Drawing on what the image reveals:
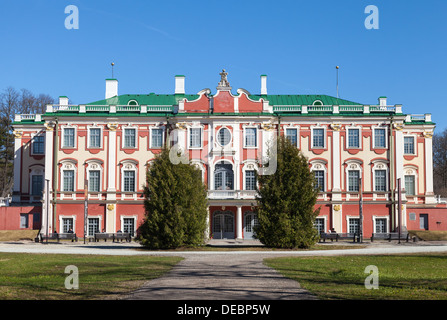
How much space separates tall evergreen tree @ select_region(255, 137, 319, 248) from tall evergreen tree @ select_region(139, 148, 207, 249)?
377 centimetres

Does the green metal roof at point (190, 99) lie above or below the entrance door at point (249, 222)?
above

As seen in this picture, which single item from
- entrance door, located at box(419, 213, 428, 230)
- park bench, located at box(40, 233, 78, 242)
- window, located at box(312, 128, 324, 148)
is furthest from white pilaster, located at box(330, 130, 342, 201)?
park bench, located at box(40, 233, 78, 242)

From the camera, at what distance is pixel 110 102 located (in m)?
51.6

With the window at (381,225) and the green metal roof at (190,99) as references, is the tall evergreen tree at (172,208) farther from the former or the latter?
the window at (381,225)

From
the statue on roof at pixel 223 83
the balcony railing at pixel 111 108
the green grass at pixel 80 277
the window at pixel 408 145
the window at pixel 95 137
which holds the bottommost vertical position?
the green grass at pixel 80 277

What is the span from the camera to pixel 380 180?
47.7 m

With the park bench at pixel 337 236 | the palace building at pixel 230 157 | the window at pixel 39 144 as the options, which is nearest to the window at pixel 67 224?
the palace building at pixel 230 157

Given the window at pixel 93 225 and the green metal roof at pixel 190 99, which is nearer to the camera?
the window at pixel 93 225

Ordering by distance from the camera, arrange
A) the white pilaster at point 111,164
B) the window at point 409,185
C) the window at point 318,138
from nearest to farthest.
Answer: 1. the white pilaster at point 111,164
2. the window at point 318,138
3. the window at point 409,185

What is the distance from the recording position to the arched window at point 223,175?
1847 inches

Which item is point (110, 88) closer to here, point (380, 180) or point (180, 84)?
point (180, 84)

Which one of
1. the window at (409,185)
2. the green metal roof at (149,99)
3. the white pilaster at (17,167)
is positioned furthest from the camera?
the green metal roof at (149,99)

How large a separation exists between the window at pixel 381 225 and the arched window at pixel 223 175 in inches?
484
